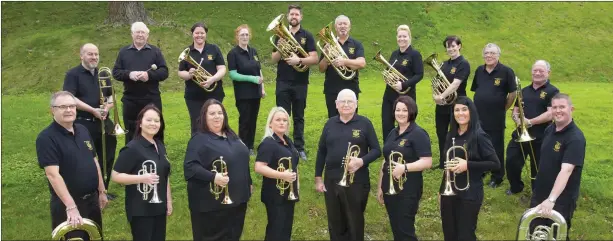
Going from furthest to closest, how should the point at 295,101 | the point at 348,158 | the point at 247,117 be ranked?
the point at 295,101 < the point at 247,117 < the point at 348,158

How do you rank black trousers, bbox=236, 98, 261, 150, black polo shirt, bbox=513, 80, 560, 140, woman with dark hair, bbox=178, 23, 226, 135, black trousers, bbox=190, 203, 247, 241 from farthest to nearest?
black trousers, bbox=236, 98, 261, 150
woman with dark hair, bbox=178, 23, 226, 135
black polo shirt, bbox=513, 80, 560, 140
black trousers, bbox=190, 203, 247, 241

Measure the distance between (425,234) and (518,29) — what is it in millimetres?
19208

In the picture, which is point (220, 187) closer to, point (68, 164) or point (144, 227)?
point (144, 227)

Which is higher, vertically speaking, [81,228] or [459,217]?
[459,217]

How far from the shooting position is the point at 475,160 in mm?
6359

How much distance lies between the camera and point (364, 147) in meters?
6.66

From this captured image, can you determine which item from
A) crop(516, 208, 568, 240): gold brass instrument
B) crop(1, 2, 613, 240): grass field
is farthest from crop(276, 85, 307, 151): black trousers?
crop(516, 208, 568, 240): gold brass instrument

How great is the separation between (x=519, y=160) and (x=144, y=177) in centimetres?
558

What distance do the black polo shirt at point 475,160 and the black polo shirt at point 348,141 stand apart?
2.90 feet

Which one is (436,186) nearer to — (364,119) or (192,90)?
(364,119)

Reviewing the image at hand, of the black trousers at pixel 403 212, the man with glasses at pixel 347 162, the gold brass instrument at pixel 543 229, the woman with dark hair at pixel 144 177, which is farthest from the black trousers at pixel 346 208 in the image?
the woman with dark hair at pixel 144 177

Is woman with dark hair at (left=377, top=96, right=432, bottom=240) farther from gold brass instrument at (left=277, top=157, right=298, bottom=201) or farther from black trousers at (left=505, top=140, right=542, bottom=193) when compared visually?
black trousers at (left=505, top=140, right=542, bottom=193)

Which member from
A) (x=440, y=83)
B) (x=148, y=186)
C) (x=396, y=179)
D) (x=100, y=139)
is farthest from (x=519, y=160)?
(x=100, y=139)

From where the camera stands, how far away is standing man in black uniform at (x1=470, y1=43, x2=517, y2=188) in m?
8.51
